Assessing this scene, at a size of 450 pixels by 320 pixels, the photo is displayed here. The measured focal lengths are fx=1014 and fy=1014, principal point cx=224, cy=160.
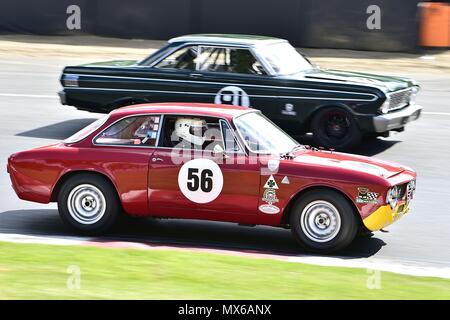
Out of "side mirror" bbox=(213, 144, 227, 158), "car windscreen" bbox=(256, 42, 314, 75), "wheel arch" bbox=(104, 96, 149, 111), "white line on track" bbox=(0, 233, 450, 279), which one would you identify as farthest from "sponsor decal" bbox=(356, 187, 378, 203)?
"wheel arch" bbox=(104, 96, 149, 111)

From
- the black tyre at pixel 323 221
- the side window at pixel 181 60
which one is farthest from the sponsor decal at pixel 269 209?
the side window at pixel 181 60

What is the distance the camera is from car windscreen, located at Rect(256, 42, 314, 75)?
1439 centimetres

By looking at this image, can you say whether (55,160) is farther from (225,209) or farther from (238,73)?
(238,73)

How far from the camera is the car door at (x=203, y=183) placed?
9336 millimetres

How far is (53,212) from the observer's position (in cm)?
1085

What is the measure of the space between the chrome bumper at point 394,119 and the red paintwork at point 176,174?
4.03 metres

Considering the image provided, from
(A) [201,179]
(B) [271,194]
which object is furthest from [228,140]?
(B) [271,194]

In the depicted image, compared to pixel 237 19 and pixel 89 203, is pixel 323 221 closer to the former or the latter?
pixel 89 203

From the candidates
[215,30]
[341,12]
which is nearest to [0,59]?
[215,30]

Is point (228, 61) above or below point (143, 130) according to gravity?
above

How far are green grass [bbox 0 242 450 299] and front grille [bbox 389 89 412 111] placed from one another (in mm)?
6108

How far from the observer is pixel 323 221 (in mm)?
9203

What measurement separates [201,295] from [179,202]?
246 centimetres

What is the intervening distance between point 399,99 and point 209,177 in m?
5.82
